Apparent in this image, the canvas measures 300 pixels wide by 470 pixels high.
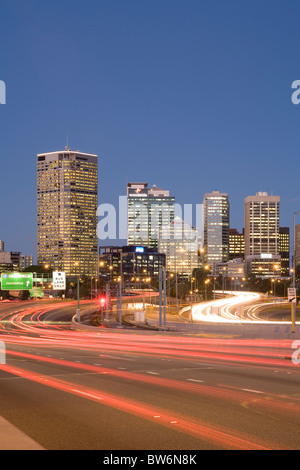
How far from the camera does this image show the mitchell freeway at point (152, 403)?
10414mm

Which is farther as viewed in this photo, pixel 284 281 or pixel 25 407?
pixel 284 281

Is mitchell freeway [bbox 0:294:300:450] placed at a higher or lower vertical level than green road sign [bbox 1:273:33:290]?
lower

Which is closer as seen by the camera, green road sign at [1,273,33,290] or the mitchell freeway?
the mitchell freeway

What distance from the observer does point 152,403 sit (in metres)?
14.6

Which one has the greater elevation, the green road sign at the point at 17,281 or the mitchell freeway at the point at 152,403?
the green road sign at the point at 17,281

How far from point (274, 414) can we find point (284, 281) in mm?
174510

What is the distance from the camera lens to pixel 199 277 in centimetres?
19175

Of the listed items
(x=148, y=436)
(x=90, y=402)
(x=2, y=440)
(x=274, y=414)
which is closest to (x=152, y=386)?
(x=90, y=402)

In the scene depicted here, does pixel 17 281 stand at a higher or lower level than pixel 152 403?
higher

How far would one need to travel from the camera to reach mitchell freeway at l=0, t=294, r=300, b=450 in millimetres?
10414

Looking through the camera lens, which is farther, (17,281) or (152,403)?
(17,281)

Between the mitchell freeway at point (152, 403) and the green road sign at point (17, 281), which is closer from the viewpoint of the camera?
the mitchell freeway at point (152, 403)
